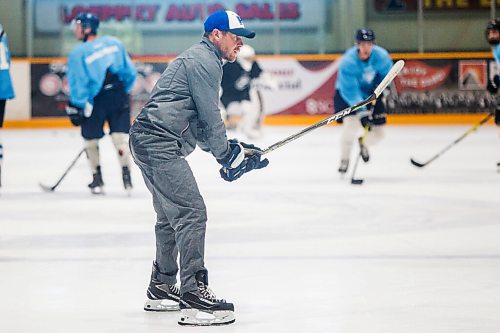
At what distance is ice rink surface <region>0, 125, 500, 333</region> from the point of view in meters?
4.19

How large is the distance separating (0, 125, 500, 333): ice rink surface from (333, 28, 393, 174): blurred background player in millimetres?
438

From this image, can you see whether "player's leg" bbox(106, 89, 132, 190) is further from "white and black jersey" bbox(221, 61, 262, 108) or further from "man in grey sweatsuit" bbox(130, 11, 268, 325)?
"white and black jersey" bbox(221, 61, 262, 108)

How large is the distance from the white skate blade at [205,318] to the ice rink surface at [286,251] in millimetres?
53

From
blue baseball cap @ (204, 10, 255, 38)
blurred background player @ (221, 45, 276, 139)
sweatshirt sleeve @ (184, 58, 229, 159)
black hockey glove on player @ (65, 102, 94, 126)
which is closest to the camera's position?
sweatshirt sleeve @ (184, 58, 229, 159)

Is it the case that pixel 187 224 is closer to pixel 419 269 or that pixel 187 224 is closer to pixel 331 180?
pixel 419 269

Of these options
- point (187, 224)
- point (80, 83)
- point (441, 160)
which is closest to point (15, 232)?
point (80, 83)

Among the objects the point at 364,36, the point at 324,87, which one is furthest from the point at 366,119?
the point at 324,87

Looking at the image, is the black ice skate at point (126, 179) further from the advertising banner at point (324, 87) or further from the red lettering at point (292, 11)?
the red lettering at point (292, 11)

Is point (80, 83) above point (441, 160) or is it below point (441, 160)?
above

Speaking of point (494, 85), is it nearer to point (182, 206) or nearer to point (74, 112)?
point (74, 112)

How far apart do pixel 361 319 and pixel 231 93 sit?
12.2 meters

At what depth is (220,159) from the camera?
4.09m

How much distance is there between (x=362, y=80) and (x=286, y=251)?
13.7ft


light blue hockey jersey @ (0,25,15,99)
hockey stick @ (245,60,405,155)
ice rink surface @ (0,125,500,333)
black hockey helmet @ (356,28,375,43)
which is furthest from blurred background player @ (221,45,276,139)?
hockey stick @ (245,60,405,155)
